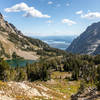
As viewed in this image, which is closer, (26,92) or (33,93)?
(26,92)

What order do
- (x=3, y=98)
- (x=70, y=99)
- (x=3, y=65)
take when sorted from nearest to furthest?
(x=3, y=98), (x=70, y=99), (x=3, y=65)

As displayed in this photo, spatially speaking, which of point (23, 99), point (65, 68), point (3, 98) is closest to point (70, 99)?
point (23, 99)

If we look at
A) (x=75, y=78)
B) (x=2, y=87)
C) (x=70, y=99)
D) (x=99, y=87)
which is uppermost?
(x=2, y=87)

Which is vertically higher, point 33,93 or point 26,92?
point 26,92

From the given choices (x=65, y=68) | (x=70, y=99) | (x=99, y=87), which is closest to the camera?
(x=99, y=87)

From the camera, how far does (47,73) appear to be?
448ft

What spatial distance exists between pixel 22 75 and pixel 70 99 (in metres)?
75.3

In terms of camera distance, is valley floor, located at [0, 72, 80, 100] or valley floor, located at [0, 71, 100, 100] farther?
valley floor, located at [0, 71, 100, 100]

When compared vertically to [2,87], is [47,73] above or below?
below

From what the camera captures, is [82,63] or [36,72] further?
[82,63]

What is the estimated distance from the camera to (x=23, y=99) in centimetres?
3191

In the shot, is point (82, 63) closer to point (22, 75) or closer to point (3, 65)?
point (22, 75)

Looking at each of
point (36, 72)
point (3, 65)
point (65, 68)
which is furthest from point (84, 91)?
point (65, 68)

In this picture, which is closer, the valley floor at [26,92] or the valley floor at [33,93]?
the valley floor at [26,92]
